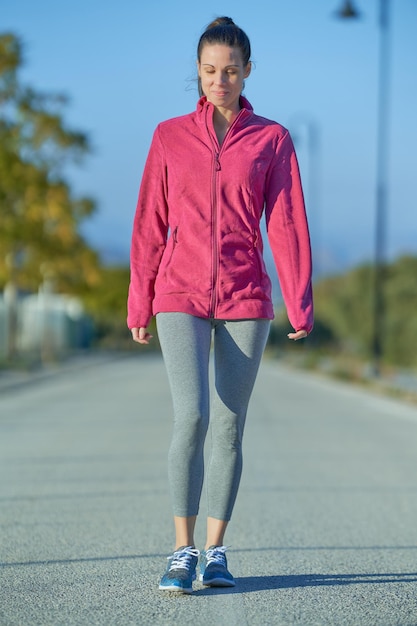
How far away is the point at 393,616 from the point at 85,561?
1625 millimetres

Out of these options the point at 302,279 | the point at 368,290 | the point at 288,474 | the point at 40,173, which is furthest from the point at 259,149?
the point at 368,290

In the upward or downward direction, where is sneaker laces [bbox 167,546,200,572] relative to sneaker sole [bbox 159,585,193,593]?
upward

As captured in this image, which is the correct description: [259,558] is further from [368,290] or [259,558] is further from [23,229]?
[368,290]

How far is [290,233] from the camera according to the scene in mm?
4496

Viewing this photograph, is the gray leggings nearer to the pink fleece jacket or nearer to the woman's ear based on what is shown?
the pink fleece jacket

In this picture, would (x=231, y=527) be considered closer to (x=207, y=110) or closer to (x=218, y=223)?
(x=218, y=223)

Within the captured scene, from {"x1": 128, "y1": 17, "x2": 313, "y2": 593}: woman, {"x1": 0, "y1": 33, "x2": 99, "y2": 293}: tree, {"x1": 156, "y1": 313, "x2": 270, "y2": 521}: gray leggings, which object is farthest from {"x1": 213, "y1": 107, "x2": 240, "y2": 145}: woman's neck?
{"x1": 0, "y1": 33, "x2": 99, "y2": 293}: tree

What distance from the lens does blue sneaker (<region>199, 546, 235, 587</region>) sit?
175 inches

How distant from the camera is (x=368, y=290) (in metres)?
45.0

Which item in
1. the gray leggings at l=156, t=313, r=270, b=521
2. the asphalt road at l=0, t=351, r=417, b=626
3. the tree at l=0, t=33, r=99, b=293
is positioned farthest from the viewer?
the tree at l=0, t=33, r=99, b=293

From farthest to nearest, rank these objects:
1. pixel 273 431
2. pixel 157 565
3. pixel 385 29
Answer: pixel 385 29, pixel 273 431, pixel 157 565

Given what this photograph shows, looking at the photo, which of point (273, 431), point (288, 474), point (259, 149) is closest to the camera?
point (259, 149)

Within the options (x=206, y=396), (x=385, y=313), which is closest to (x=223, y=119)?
(x=206, y=396)

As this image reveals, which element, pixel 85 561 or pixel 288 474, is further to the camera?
pixel 288 474
